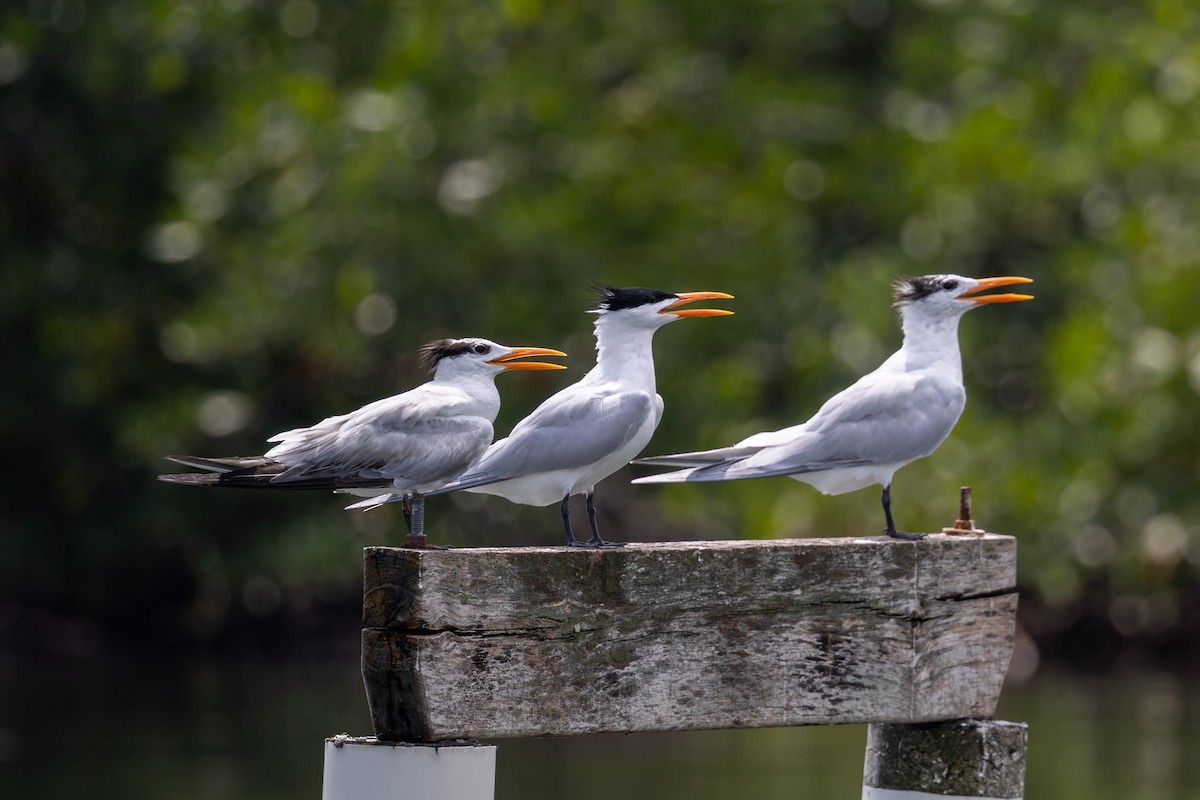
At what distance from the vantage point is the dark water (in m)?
13.0

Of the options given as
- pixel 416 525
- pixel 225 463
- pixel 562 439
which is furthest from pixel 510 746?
pixel 416 525

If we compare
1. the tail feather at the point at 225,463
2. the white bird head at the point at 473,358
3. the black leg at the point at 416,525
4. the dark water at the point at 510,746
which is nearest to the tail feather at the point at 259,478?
the tail feather at the point at 225,463

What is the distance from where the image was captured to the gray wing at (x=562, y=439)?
5.82 m

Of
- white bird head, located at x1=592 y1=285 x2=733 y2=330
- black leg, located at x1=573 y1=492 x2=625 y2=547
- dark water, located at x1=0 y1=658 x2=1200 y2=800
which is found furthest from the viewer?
dark water, located at x1=0 y1=658 x2=1200 y2=800

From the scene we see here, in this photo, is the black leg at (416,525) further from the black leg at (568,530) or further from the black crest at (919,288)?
the black crest at (919,288)

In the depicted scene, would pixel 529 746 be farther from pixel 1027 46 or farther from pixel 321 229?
pixel 1027 46

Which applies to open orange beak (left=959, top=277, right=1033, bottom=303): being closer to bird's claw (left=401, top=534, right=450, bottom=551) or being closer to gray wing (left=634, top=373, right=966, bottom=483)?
gray wing (left=634, top=373, right=966, bottom=483)

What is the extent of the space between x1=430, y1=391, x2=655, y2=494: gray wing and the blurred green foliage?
12.2 metres

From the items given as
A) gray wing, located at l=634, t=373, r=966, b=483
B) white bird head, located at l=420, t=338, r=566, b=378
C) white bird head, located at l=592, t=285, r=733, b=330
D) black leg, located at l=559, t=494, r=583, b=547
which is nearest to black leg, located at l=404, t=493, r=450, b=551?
black leg, located at l=559, t=494, r=583, b=547

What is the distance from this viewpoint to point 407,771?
194 inches

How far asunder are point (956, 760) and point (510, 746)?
9779 mm

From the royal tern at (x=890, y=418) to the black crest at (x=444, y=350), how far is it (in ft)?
2.48

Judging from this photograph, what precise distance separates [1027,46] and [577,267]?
7.53 metres

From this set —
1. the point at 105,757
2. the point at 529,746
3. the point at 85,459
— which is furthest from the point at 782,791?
the point at 85,459
